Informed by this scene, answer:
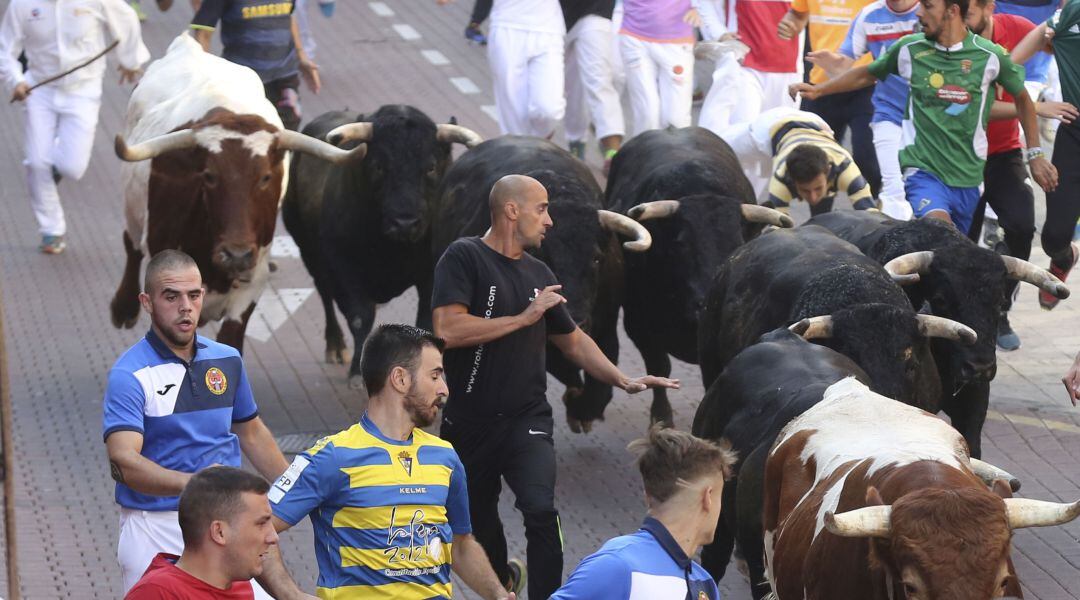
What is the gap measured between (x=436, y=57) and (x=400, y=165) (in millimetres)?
10612

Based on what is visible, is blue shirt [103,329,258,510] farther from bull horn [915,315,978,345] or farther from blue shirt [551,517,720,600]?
bull horn [915,315,978,345]

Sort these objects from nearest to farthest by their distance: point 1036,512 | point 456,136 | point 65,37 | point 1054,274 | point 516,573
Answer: point 1036,512
point 516,573
point 456,136
point 1054,274
point 65,37

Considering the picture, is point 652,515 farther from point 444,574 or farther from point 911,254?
point 911,254

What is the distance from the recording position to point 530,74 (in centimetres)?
1492

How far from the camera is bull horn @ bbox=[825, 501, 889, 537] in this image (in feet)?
17.2

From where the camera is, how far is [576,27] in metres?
15.7

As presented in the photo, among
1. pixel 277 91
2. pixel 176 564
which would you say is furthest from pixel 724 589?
pixel 277 91

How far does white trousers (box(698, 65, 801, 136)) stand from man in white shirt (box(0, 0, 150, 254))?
475cm

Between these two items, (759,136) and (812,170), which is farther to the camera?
(759,136)

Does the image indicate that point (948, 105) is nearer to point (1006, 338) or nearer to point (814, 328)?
point (1006, 338)

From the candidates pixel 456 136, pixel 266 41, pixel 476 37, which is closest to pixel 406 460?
pixel 456 136

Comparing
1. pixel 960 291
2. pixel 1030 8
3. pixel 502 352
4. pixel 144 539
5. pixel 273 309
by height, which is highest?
pixel 144 539

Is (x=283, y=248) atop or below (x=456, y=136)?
below

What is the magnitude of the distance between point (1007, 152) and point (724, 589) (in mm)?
4480
